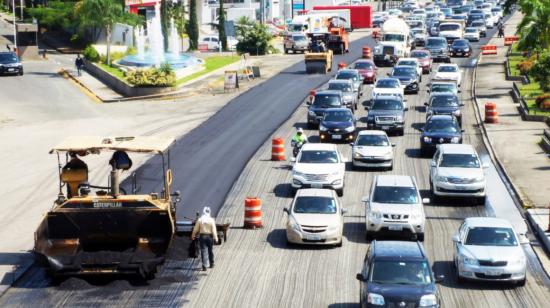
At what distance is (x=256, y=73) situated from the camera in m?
74.1

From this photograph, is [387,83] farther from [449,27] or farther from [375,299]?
[449,27]

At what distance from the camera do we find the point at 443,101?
→ 51.6 meters

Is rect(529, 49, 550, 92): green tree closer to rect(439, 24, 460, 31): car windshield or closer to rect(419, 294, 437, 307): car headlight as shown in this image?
rect(439, 24, 460, 31): car windshield

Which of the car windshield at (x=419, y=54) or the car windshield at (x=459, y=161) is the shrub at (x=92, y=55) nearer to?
the car windshield at (x=419, y=54)

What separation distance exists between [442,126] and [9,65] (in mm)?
42110

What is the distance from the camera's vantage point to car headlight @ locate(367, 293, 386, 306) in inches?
865

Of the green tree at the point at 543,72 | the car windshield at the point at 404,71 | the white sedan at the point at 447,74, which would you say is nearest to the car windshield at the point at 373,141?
the green tree at the point at 543,72

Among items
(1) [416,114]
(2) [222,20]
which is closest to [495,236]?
(1) [416,114]

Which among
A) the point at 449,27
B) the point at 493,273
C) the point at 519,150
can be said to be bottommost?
the point at 519,150

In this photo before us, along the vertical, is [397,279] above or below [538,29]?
below

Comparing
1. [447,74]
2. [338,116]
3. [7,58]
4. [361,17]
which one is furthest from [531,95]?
[361,17]

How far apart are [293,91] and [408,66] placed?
24.3 ft

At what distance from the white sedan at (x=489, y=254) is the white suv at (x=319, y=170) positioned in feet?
31.1

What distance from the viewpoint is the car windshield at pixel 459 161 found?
3622 centimetres
